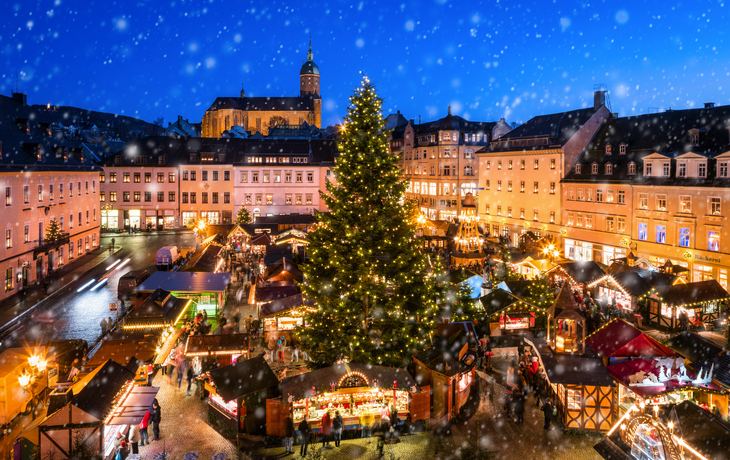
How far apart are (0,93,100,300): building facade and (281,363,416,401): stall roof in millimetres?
23231

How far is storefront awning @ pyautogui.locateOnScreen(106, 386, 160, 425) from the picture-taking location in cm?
1269

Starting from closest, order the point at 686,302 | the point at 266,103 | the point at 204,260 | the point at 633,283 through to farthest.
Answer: the point at 686,302
the point at 633,283
the point at 204,260
the point at 266,103

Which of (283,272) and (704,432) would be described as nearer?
(704,432)

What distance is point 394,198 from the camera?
16.4 metres

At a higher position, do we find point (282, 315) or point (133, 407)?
point (282, 315)

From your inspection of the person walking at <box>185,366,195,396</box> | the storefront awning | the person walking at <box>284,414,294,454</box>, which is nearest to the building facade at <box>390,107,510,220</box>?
the person walking at <box>185,366,195,396</box>

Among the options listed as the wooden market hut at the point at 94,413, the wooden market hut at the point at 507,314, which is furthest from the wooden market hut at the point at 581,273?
the wooden market hut at the point at 94,413

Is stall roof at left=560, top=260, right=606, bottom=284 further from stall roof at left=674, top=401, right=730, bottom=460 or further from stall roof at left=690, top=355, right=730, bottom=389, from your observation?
stall roof at left=674, top=401, right=730, bottom=460

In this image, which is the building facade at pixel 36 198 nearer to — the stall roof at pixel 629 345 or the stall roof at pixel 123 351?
the stall roof at pixel 123 351

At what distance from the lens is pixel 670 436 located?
775cm

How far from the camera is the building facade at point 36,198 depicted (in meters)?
30.9

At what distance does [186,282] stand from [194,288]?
1.06 m

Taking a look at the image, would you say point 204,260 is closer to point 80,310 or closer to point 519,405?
point 80,310

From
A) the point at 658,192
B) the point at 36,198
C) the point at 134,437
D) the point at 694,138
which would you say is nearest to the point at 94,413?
the point at 134,437
